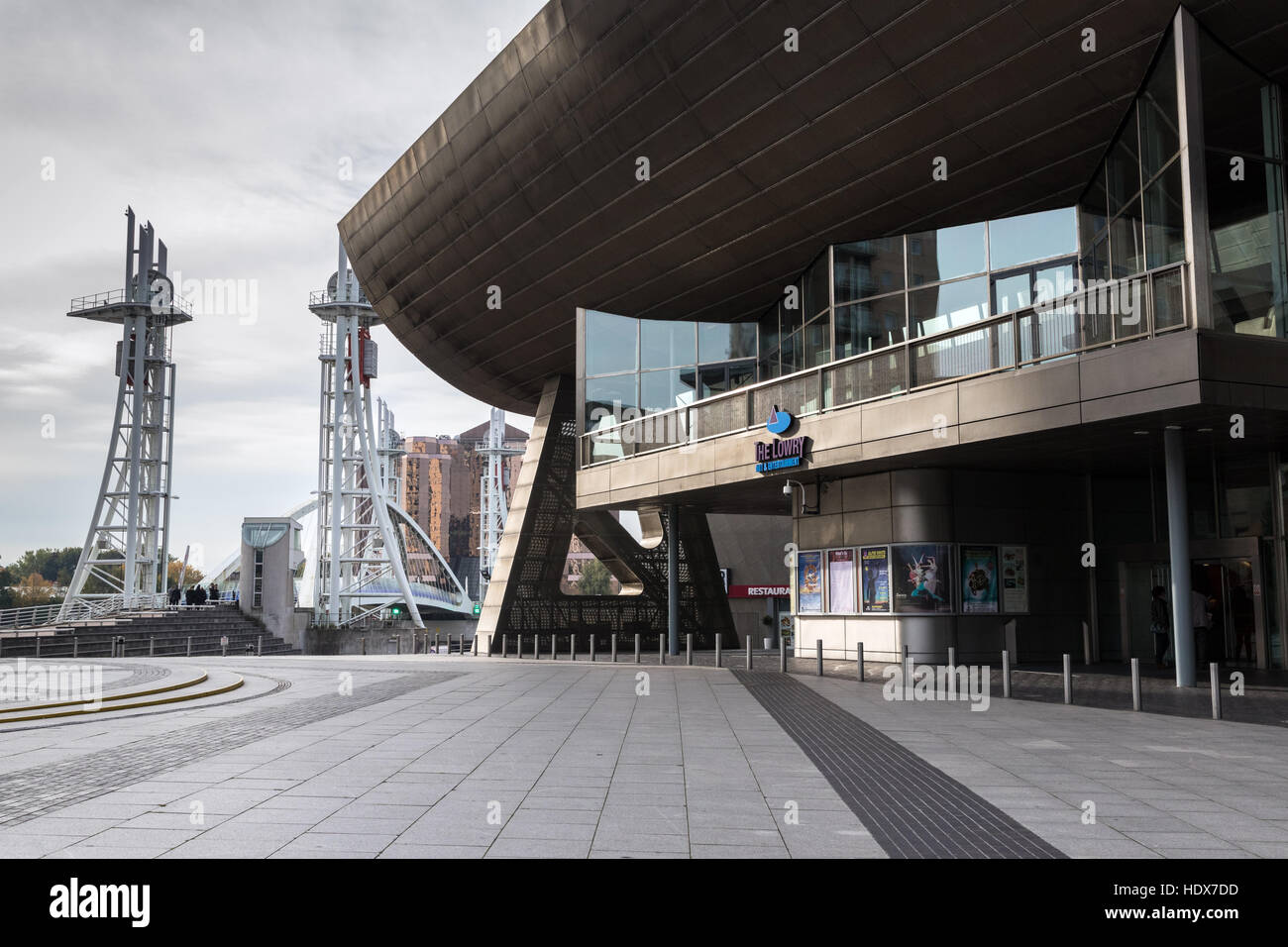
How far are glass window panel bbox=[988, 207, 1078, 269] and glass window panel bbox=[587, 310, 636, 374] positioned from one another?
1186 centimetres

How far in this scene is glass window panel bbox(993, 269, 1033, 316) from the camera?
20816mm

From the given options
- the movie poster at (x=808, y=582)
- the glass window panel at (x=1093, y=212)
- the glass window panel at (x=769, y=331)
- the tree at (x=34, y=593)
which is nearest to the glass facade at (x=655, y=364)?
the glass window panel at (x=769, y=331)

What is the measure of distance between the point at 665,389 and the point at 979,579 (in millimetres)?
11112

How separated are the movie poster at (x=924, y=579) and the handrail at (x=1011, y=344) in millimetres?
3484

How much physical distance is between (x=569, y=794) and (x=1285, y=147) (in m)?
16.5

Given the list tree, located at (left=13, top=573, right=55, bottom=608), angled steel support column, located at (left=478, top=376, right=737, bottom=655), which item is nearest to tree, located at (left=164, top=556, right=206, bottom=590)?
tree, located at (left=13, top=573, right=55, bottom=608)

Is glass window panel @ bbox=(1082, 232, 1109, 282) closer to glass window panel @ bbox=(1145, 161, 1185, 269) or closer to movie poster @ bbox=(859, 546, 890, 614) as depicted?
glass window panel @ bbox=(1145, 161, 1185, 269)

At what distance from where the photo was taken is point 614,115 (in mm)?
24031

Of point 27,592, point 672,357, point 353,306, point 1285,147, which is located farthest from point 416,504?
point 1285,147

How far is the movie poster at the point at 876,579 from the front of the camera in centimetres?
2214

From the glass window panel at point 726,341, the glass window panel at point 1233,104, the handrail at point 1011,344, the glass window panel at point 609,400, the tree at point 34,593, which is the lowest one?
the tree at point 34,593

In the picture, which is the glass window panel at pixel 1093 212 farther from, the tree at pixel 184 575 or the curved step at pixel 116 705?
the tree at pixel 184 575

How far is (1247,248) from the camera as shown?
16.3m
